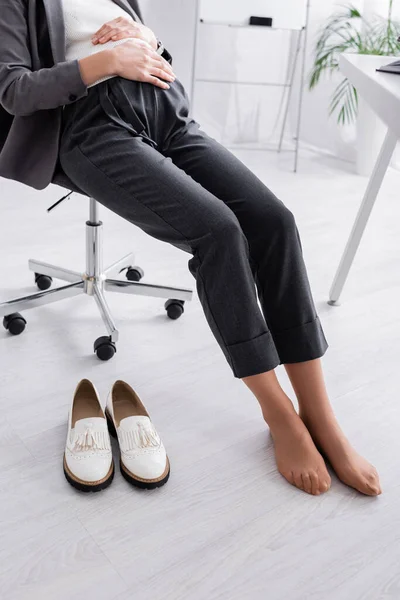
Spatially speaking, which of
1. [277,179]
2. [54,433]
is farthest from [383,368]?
[277,179]

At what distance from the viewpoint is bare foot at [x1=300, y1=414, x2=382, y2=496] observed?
1317mm

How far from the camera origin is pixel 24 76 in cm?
143

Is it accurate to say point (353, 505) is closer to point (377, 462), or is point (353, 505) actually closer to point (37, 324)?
point (377, 462)

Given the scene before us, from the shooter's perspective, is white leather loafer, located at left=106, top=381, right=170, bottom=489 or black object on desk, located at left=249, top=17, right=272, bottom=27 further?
black object on desk, located at left=249, top=17, right=272, bottom=27

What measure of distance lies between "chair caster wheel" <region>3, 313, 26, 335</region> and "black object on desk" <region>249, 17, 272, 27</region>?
2156 mm

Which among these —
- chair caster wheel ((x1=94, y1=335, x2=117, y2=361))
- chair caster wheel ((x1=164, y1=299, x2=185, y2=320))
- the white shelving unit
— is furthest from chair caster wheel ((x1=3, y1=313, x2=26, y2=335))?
the white shelving unit

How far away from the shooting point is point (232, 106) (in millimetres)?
3926

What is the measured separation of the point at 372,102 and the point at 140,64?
0.47m

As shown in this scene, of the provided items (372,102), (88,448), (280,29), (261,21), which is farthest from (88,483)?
(280,29)

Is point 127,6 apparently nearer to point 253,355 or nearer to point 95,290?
point 95,290

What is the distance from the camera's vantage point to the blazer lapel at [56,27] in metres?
1.49

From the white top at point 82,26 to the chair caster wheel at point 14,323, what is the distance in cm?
65

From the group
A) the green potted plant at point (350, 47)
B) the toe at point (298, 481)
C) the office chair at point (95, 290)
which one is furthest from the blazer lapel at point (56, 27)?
the green potted plant at point (350, 47)

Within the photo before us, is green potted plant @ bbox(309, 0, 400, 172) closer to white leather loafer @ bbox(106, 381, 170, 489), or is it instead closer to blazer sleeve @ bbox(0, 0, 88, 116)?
blazer sleeve @ bbox(0, 0, 88, 116)
